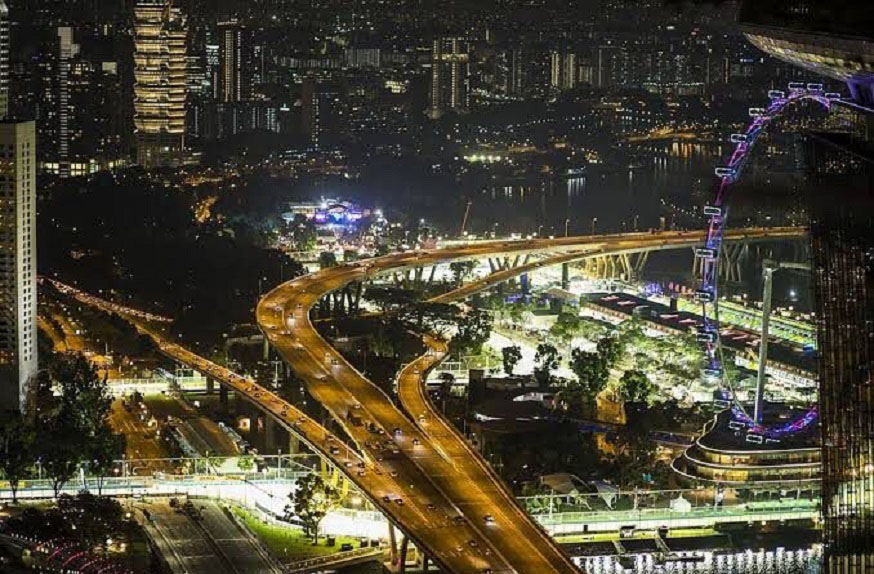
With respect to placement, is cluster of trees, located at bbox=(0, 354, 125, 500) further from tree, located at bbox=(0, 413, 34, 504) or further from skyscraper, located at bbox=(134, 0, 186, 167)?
skyscraper, located at bbox=(134, 0, 186, 167)

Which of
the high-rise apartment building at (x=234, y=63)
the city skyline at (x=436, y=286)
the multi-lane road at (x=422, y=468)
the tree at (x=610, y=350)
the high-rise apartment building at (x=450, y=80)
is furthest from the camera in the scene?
the high-rise apartment building at (x=450, y=80)

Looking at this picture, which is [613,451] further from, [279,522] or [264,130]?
[264,130]

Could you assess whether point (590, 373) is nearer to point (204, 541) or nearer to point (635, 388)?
point (635, 388)

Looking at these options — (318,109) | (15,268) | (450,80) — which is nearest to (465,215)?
(318,109)

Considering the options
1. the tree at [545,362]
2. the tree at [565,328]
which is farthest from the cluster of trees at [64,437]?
the tree at [565,328]

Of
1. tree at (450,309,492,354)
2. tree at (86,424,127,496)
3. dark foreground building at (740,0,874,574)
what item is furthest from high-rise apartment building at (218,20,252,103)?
dark foreground building at (740,0,874,574)

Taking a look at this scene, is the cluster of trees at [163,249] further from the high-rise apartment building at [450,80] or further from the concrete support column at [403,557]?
the concrete support column at [403,557]

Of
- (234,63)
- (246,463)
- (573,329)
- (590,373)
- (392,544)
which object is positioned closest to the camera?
(392,544)
